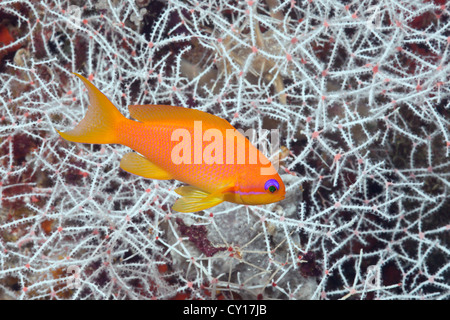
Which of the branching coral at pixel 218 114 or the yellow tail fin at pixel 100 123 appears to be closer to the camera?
the yellow tail fin at pixel 100 123

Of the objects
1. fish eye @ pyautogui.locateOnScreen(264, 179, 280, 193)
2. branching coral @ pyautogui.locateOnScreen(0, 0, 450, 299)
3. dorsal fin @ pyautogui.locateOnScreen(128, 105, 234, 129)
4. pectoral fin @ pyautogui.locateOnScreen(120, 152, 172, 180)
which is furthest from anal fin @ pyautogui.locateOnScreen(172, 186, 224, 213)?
branching coral @ pyautogui.locateOnScreen(0, 0, 450, 299)

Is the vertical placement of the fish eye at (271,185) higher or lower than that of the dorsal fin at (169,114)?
lower

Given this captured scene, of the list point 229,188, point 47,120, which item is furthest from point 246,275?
point 47,120

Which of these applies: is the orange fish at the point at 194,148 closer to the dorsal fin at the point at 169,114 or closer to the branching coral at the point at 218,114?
the dorsal fin at the point at 169,114

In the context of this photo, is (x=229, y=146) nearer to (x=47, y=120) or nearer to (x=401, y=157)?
(x=47, y=120)

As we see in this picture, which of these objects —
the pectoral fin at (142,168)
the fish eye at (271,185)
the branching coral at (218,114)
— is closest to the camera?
the fish eye at (271,185)

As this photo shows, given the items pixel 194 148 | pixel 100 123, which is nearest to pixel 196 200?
pixel 194 148

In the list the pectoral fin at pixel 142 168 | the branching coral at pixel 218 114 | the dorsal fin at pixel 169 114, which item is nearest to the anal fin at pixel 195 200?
the pectoral fin at pixel 142 168

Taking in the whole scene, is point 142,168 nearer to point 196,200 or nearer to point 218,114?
point 196,200

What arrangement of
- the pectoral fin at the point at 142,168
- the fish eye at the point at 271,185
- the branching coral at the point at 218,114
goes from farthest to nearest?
the branching coral at the point at 218,114 < the pectoral fin at the point at 142,168 < the fish eye at the point at 271,185
